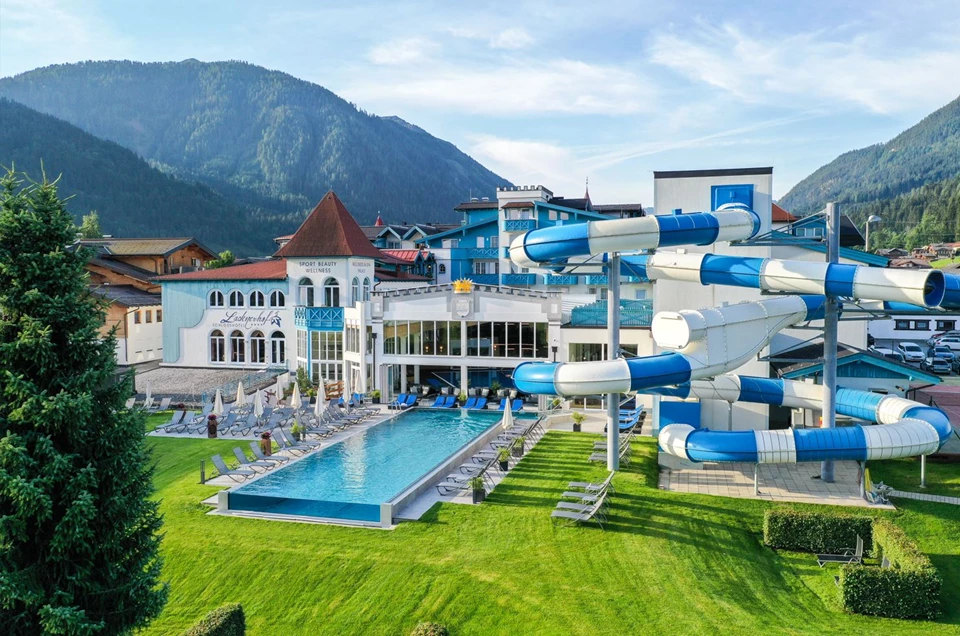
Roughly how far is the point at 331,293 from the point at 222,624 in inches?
1047

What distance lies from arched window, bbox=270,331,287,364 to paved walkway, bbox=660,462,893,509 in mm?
23693

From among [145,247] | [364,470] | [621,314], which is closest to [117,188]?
[145,247]

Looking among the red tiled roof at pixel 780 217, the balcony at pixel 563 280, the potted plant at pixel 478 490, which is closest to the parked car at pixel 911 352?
the red tiled roof at pixel 780 217

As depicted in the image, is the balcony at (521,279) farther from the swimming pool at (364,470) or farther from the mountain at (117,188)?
the mountain at (117,188)

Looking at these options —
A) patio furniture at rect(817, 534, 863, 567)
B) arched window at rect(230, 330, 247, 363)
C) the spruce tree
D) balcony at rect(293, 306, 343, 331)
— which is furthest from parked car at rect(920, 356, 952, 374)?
the spruce tree

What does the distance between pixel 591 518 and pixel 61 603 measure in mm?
10663

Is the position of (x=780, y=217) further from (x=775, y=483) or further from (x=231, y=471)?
(x=231, y=471)

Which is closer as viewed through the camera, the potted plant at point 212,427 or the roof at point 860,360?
the roof at point 860,360

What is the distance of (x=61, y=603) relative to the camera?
8227mm

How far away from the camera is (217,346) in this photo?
38781 mm

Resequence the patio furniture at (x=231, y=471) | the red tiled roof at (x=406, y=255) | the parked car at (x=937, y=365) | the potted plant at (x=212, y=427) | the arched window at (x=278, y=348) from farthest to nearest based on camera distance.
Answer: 1. the red tiled roof at (x=406, y=255)
2. the parked car at (x=937, y=365)
3. the arched window at (x=278, y=348)
4. the potted plant at (x=212, y=427)
5. the patio furniture at (x=231, y=471)

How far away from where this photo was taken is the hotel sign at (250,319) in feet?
122

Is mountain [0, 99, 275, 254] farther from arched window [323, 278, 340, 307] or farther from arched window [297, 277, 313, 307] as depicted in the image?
arched window [323, 278, 340, 307]

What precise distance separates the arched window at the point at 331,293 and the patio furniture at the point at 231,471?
16.7 m
